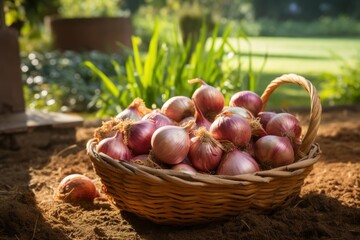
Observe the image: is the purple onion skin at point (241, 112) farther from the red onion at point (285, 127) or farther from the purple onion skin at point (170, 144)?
the purple onion skin at point (170, 144)

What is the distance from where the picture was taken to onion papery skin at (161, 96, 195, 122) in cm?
234

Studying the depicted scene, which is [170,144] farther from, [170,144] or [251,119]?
[251,119]

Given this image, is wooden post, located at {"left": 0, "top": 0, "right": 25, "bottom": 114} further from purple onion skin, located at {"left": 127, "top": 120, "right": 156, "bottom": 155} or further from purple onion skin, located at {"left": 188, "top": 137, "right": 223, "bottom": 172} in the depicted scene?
purple onion skin, located at {"left": 188, "top": 137, "right": 223, "bottom": 172}

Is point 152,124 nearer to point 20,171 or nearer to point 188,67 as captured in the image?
point 20,171

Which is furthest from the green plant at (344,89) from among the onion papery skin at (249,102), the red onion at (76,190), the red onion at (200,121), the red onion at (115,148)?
the red onion at (115,148)

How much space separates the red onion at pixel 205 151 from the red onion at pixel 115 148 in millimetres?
284

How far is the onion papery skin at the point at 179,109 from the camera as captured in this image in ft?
7.67

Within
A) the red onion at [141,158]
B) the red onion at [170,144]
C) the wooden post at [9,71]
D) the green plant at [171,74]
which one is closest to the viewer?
the red onion at [170,144]

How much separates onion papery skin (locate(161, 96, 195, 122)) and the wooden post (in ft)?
6.58

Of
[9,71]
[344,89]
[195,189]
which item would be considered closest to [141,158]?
[195,189]

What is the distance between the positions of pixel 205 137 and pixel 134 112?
462 millimetres

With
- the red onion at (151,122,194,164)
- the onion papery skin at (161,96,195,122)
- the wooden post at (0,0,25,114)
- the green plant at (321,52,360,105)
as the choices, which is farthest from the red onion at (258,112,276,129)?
the green plant at (321,52,360,105)

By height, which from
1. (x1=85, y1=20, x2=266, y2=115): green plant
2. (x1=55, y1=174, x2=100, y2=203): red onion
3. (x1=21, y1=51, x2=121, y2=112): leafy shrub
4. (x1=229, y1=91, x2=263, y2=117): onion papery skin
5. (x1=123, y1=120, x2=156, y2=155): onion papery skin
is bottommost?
(x1=21, y1=51, x2=121, y2=112): leafy shrub

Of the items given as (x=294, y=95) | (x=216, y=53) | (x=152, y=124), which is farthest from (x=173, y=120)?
(x=294, y=95)
